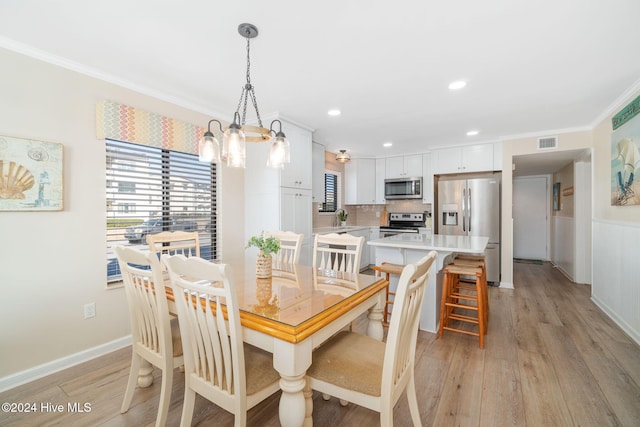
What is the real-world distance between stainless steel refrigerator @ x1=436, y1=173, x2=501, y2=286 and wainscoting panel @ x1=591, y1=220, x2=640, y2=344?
117 centimetres

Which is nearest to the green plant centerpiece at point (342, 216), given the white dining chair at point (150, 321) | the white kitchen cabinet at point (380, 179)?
the white kitchen cabinet at point (380, 179)

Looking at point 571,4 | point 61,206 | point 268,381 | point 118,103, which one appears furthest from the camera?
point 118,103

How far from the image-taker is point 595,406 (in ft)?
5.76

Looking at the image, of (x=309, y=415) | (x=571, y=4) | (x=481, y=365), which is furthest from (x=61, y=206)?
(x=571, y=4)

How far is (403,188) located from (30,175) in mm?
5168

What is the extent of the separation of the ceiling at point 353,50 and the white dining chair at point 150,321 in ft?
4.76

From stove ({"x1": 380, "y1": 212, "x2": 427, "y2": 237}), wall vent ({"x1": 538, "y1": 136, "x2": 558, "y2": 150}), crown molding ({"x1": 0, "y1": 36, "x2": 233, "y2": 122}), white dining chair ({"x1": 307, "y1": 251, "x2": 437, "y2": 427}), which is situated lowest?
white dining chair ({"x1": 307, "y1": 251, "x2": 437, "y2": 427})

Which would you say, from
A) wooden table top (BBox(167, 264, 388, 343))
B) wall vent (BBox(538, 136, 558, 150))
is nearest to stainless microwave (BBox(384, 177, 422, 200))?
wall vent (BBox(538, 136, 558, 150))

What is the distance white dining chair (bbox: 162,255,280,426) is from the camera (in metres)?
1.15

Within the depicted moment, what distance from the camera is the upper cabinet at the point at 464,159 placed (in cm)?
469

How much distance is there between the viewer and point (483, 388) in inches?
76.5

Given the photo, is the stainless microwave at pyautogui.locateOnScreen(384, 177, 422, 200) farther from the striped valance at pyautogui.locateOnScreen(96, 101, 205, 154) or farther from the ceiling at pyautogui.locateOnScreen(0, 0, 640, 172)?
the striped valance at pyautogui.locateOnScreen(96, 101, 205, 154)

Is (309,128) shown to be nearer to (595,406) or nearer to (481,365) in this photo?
(481,365)

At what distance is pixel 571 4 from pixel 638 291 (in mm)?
2565
